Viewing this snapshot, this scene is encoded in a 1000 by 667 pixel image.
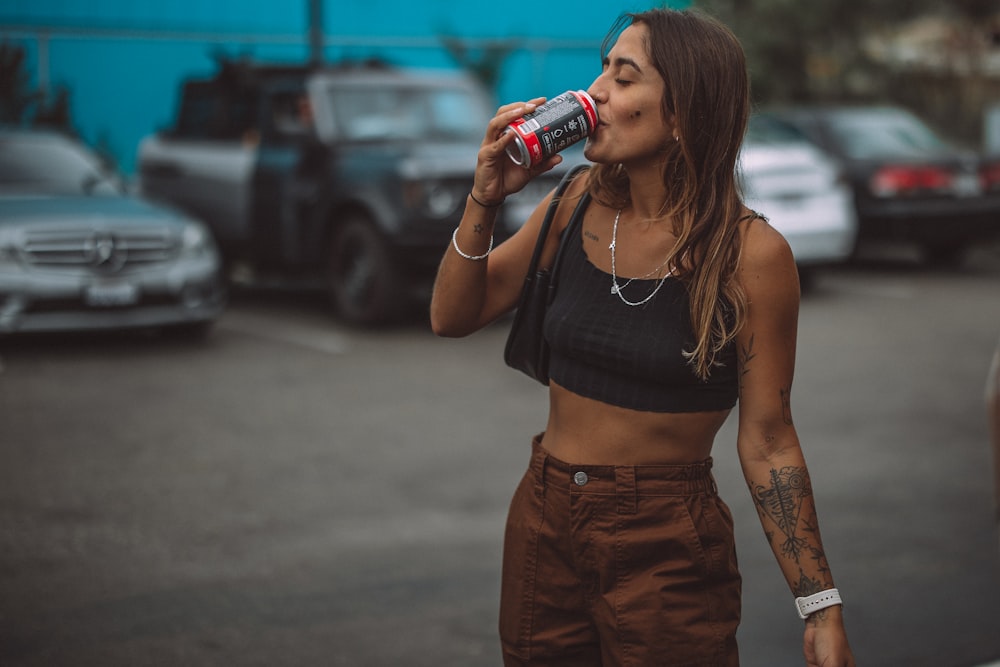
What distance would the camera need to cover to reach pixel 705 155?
2.40 meters

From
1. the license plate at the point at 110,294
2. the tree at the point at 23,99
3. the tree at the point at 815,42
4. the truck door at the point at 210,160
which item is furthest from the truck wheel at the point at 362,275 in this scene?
the tree at the point at 815,42

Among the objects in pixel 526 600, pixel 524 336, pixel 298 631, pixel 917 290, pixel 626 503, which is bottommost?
pixel 917 290

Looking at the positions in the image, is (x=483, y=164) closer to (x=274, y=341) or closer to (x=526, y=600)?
(x=526, y=600)

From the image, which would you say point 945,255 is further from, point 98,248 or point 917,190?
point 98,248

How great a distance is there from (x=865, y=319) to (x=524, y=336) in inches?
342

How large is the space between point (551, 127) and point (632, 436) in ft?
1.99

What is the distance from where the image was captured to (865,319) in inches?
424

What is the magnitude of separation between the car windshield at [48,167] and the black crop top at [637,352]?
799cm

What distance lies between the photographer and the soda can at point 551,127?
7.54 feet

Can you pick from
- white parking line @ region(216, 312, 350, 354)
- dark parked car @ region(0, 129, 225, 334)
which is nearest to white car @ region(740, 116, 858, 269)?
white parking line @ region(216, 312, 350, 354)

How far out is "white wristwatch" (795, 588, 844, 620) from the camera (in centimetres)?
234

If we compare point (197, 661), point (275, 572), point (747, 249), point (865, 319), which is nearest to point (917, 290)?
point (865, 319)

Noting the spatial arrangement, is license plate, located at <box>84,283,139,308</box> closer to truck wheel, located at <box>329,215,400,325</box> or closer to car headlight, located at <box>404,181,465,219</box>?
truck wheel, located at <box>329,215,400,325</box>

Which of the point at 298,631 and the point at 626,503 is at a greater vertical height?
the point at 626,503
